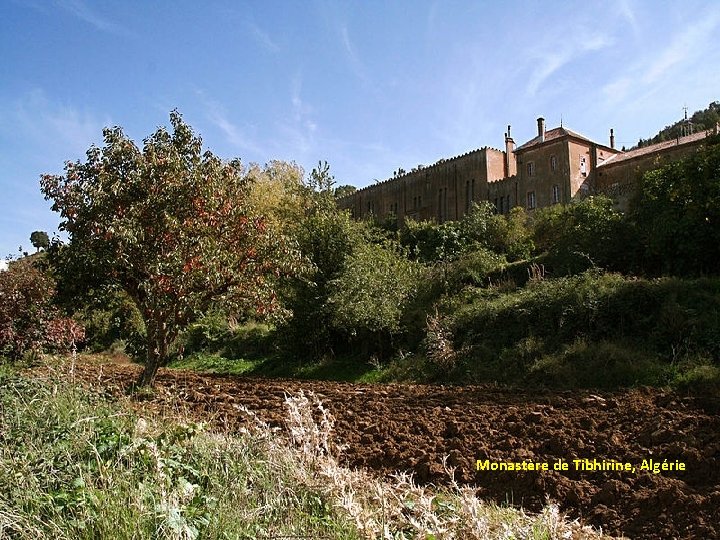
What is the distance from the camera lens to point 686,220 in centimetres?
1559

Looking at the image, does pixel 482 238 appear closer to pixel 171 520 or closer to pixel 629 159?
pixel 629 159

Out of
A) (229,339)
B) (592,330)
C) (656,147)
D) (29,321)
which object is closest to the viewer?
(592,330)

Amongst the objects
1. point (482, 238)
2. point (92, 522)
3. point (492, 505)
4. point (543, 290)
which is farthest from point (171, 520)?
point (482, 238)

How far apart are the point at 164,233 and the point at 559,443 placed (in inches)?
292

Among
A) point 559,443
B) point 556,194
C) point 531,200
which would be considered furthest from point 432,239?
point 559,443

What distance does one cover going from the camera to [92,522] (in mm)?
3611

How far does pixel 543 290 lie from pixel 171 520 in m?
12.5

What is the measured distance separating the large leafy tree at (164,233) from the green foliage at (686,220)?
1030 centimetres

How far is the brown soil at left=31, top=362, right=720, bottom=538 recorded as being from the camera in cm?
518

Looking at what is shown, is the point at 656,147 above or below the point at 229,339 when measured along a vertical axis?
above

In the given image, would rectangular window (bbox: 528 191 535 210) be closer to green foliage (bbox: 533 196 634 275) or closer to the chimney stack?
the chimney stack

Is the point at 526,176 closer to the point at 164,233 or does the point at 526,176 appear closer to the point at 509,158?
the point at 509,158

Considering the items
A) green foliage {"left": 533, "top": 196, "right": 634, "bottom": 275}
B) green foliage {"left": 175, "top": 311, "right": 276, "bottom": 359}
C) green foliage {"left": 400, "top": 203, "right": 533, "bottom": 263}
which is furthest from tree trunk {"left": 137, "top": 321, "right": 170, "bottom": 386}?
green foliage {"left": 400, "top": 203, "right": 533, "bottom": 263}

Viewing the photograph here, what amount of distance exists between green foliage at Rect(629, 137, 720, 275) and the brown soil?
773 centimetres
